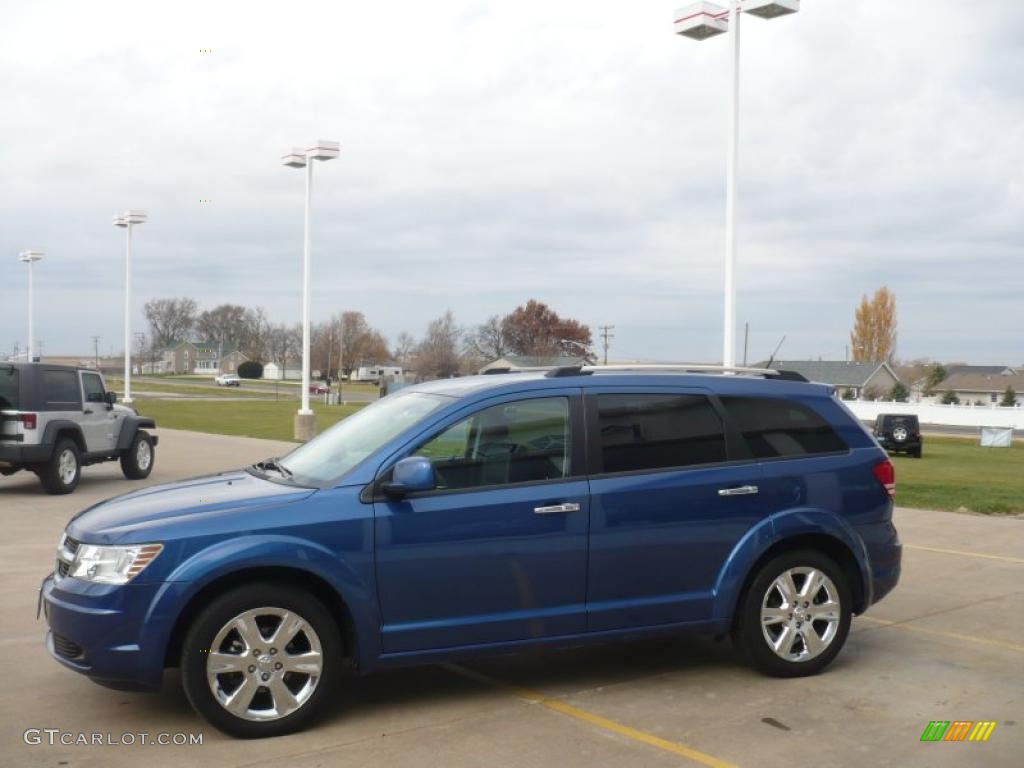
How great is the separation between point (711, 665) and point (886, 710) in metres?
1.10

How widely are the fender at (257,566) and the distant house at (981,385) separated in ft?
420

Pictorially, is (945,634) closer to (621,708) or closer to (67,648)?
(621,708)

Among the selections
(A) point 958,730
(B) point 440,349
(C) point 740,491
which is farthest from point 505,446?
(B) point 440,349

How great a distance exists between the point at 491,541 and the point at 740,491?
151 centimetres

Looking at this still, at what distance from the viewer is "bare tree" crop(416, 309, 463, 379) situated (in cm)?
6091

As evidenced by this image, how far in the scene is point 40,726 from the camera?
526 centimetres

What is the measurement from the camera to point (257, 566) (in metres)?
5.05

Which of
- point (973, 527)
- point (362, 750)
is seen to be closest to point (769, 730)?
point (362, 750)

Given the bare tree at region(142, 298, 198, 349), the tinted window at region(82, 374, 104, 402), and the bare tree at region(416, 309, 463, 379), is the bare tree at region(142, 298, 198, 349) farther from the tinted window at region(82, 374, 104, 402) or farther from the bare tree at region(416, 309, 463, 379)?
the tinted window at region(82, 374, 104, 402)

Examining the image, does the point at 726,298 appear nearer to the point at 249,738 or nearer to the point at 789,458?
the point at 789,458

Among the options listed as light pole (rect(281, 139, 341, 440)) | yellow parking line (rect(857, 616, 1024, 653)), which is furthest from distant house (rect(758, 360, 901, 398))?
yellow parking line (rect(857, 616, 1024, 653))

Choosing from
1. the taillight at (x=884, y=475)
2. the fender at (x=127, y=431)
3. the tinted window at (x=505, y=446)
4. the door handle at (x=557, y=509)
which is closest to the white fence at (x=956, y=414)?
the fender at (x=127, y=431)

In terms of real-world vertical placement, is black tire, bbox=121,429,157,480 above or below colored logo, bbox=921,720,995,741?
above

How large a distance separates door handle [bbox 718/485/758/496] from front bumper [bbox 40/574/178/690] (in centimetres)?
298
